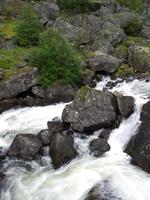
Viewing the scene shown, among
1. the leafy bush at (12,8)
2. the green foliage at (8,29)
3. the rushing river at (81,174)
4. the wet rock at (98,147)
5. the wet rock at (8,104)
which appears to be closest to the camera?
the rushing river at (81,174)

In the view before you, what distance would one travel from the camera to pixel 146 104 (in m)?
25.8

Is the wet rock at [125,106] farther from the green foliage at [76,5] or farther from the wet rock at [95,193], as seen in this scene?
the green foliage at [76,5]

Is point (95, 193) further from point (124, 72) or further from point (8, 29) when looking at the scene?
point (8, 29)

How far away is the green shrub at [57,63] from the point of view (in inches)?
1265

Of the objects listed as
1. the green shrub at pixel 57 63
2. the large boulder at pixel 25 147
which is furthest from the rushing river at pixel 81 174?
the green shrub at pixel 57 63

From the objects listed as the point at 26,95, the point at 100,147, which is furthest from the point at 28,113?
the point at 100,147

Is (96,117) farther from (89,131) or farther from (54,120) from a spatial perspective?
(54,120)

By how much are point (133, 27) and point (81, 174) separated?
86.1 feet

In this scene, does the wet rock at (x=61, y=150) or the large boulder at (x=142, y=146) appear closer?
the large boulder at (x=142, y=146)

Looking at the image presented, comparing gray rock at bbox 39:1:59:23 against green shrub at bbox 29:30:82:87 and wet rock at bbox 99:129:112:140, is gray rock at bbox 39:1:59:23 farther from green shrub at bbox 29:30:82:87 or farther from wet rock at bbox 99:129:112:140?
wet rock at bbox 99:129:112:140

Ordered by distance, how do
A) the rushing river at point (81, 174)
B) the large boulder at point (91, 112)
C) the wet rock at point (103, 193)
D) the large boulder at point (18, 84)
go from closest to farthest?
the wet rock at point (103, 193), the rushing river at point (81, 174), the large boulder at point (91, 112), the large boulder at point (18, 84)

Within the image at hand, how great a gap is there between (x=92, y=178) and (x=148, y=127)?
4.67 metres

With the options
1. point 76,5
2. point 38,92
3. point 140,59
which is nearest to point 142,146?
point 38,92

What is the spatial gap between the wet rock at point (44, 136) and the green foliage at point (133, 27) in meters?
22.4
